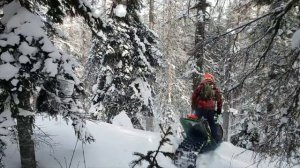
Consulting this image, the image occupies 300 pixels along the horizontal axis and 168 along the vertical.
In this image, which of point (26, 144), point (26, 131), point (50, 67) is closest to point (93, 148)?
point (26, 144)

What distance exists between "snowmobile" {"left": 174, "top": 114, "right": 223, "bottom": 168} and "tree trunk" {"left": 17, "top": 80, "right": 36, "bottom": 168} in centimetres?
336

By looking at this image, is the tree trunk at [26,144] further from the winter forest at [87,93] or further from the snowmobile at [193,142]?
the snowmobile at [193,142]

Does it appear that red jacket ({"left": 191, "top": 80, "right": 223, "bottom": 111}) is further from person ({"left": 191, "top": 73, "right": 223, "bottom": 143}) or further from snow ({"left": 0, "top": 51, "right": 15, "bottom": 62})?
snow ({"left": 0, "top": 51, "right": 15, "bottom": 62})

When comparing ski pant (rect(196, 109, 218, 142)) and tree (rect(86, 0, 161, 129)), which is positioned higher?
tree (rect(86, 0, 161, 129))

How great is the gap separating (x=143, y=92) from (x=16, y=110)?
10914mm

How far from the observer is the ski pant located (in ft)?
32.9

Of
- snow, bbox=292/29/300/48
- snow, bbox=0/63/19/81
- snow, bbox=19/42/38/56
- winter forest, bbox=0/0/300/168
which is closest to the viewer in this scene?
snow, bbox=292/29/300/48

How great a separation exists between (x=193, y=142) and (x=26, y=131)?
417 centimetres

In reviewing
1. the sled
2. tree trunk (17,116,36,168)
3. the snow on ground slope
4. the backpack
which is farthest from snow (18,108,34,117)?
the backpack

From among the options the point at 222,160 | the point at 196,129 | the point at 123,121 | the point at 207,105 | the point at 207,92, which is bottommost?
the point at 222,160

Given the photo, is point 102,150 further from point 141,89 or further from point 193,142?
point 141,89

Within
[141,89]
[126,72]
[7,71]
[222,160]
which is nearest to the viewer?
[7,71]

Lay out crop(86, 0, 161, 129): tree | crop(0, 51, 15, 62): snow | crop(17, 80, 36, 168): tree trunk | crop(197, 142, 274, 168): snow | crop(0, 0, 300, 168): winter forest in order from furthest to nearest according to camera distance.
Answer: crop(86, 0, 161, 129): tree
crop(197, 142, 274, 168): snow
crop(17, 80, 36, 168): tree trunk
crop(0, 51, 15, 62): snow
crop(0, 0, 300, 168): winter forest

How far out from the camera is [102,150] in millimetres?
8609
